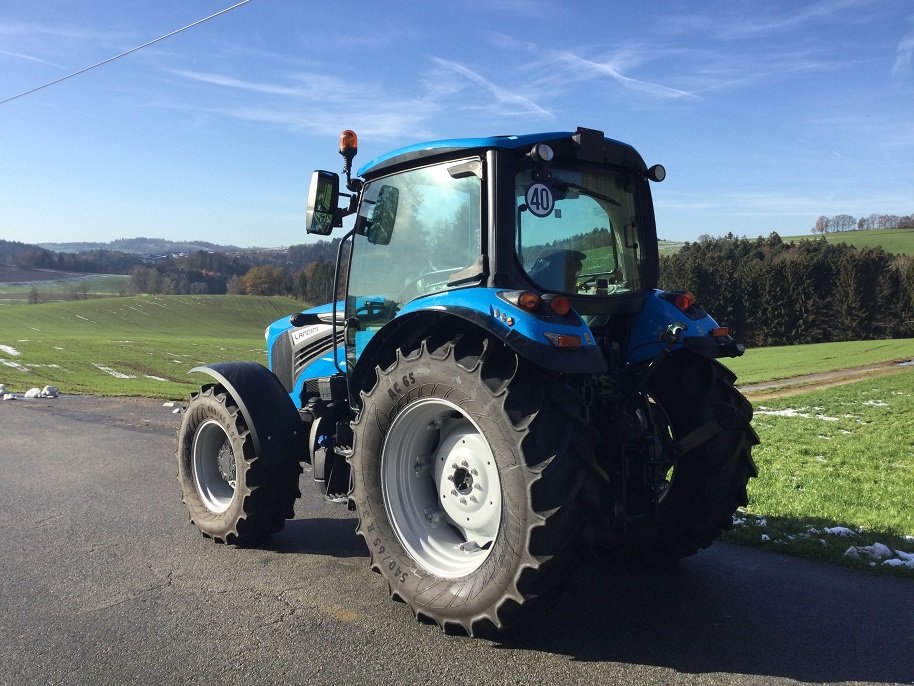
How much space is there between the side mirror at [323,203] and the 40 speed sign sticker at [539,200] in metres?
1.44

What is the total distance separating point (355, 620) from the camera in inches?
150

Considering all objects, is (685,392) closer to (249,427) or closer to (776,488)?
(249,427)

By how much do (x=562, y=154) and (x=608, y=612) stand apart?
2.55 metres

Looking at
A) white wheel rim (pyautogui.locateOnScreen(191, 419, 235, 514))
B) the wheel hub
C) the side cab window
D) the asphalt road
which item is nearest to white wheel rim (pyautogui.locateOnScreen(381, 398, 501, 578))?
the wheel hub

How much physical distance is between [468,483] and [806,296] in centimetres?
6968

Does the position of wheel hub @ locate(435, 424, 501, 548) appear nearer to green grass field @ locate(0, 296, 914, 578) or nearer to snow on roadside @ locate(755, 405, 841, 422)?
green grass field @ locate(0, 296, 914, 578)

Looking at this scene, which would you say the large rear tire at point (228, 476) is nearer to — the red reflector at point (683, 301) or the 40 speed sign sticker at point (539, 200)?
the 40 speed sign sticker at point (539, 200)

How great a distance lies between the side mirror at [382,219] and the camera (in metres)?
4.64

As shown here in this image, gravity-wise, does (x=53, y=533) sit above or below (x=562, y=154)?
below

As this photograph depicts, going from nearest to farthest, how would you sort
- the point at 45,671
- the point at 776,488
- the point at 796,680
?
the point at 796,680 < the point at 45,671 < the point at 776,488

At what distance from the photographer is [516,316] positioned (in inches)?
136

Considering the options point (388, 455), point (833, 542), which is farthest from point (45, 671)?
point (833, 542)

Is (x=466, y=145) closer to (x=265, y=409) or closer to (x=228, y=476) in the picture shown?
(x=265, y=409)

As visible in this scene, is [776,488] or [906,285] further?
[906,285]
